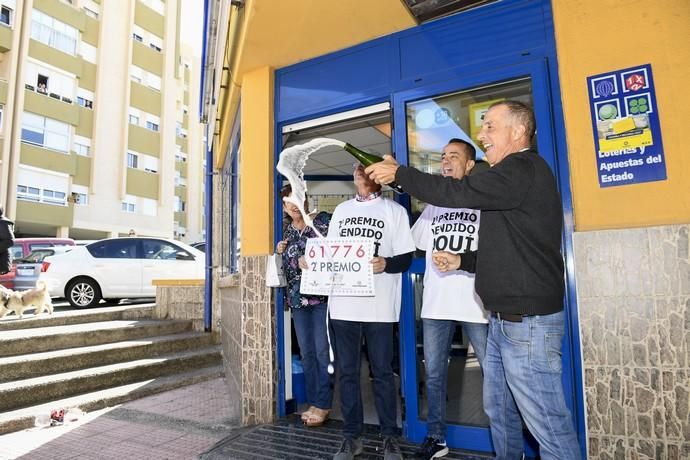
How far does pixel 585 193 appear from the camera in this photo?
2.68 metres

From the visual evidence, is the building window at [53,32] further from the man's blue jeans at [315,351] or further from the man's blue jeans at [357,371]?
the man's blue jeans at [357,371]

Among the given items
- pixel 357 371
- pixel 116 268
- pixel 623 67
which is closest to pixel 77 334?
pixel 116 268

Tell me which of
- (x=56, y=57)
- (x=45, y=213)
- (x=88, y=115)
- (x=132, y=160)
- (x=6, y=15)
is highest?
(x=6, y=15)

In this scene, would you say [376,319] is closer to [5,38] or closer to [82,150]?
[5,38]

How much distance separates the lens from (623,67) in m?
2.63

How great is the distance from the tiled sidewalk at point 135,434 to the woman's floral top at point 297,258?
1.31 m

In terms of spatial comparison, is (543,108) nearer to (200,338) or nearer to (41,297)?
(200,338)

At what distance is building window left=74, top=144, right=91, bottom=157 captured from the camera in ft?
76.0

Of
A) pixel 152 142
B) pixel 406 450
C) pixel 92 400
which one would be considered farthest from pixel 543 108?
pixel 152 142

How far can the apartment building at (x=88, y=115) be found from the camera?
2042cm

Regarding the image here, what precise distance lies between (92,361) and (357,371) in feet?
12.9

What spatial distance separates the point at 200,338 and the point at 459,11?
5.65 metres

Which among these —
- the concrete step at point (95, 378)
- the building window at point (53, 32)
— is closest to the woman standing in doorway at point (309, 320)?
the concrete step at point (95, 378)

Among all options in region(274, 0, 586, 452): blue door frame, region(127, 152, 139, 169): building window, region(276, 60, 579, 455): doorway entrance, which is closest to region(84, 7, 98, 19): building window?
region(127, 152, 139, 169): building window
